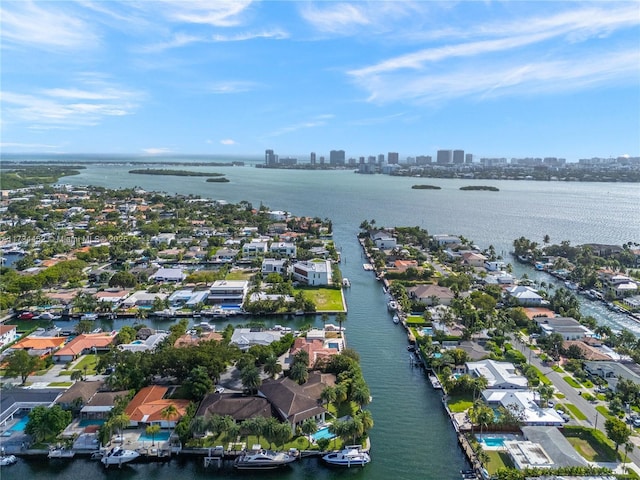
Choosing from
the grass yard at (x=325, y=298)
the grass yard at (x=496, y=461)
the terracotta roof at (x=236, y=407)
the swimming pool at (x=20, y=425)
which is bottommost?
the swimming pool at (x=20, y=425)

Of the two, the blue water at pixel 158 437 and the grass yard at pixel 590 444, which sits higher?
the grass yard at pixel 590 444

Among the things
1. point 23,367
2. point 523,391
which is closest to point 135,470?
point 23,367

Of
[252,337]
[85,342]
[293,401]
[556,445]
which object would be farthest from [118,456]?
[556,445]

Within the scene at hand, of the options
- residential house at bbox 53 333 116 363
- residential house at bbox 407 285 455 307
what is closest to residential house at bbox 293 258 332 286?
residential house at bbox 407 285 455 307

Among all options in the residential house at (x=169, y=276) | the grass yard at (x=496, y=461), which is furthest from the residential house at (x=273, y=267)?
the grass yard at (x=496, y=461)

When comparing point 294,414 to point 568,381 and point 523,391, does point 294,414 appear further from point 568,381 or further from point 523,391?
point 568,381

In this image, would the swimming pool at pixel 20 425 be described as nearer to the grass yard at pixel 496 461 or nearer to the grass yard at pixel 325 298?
the grass yard at pixel 496 461
